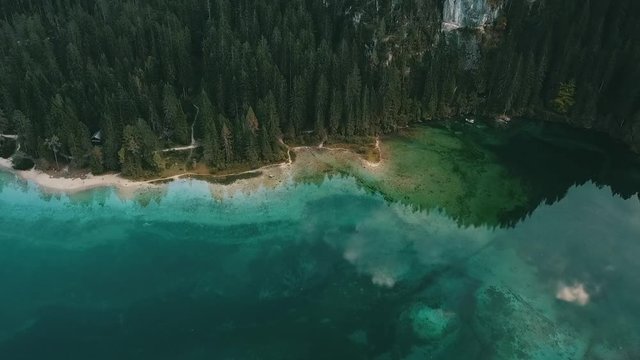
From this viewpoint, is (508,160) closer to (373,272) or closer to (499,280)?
(499,280)

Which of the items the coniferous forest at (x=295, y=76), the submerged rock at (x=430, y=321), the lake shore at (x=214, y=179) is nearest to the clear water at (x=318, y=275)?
the submerged rock at (x=430, y=321)

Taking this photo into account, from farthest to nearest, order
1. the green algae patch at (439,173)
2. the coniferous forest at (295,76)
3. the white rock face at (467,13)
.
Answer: the white rock face at (467,13) → the coniferous forest at (295,76) → the green algae patch at (439,173)

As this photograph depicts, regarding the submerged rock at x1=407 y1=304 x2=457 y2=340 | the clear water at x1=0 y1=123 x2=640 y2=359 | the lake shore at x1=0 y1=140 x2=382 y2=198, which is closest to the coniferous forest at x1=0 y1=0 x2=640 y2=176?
the lake shore at x1=0 y1=140 x2=382 y2=198

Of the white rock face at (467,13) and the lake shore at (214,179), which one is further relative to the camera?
the white rock face at (467,13)

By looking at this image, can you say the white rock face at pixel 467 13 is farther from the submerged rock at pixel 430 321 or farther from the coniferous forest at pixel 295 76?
the submerged rock at pixel 430 321

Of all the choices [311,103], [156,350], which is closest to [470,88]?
[311,103]

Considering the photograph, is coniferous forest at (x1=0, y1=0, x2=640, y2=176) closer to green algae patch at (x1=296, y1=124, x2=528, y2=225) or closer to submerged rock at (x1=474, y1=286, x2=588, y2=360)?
green algae patch at (x1=296, y1=124, x2=528, y2=225)
